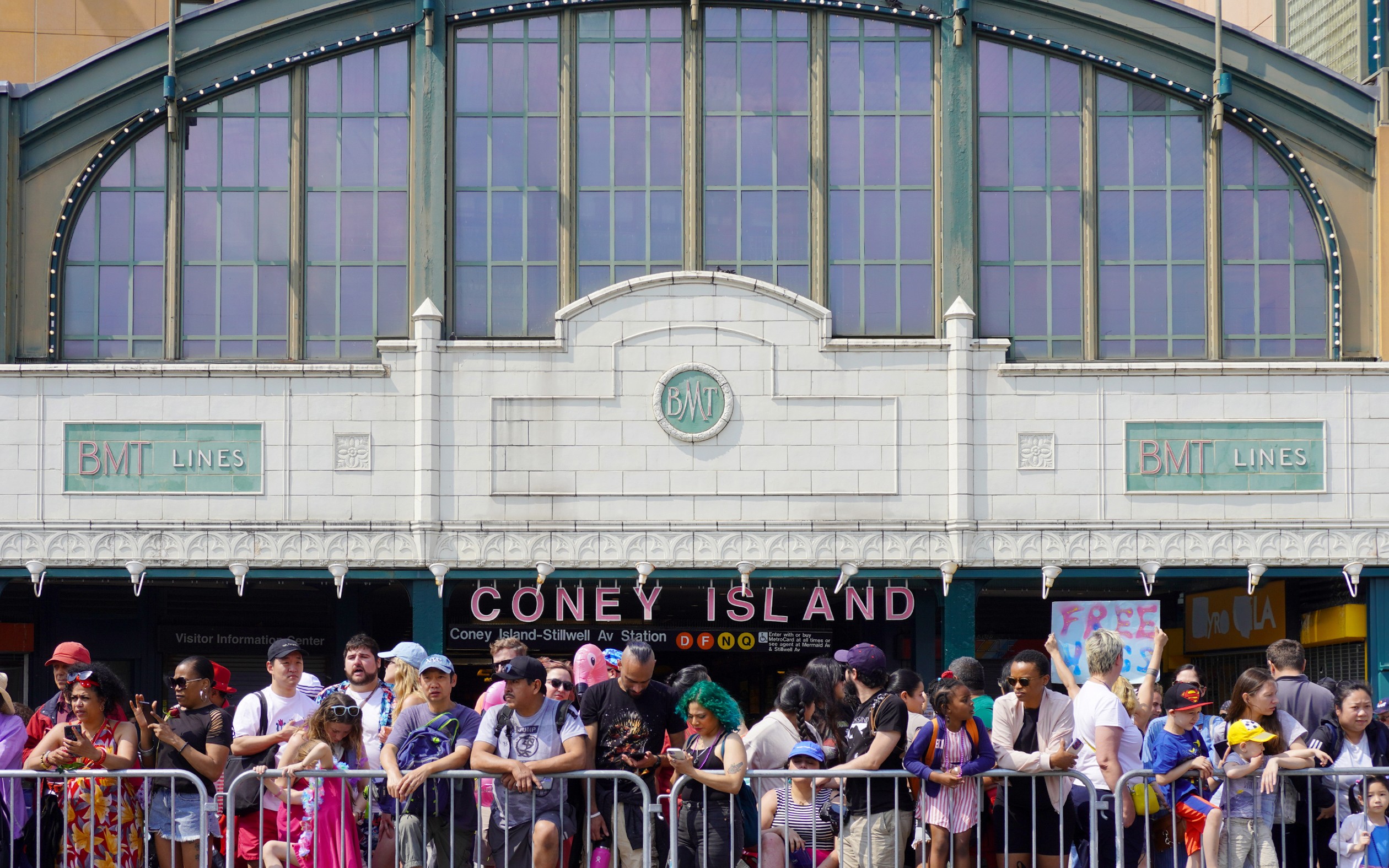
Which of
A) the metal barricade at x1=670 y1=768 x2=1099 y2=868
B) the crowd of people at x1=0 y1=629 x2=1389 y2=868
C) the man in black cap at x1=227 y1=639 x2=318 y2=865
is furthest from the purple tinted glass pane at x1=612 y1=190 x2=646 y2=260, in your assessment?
the metal barricade at x1=670 y1=768 x2=1099 y2=868

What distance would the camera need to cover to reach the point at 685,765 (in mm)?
10156

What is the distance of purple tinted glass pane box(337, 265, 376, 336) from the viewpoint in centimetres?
2123

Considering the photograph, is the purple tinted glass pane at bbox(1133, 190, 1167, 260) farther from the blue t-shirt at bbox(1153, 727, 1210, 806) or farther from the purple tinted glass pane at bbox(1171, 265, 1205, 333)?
the blue t-shirt at bbox(1153, 727, 1210, 806)

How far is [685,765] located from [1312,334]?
45.7 ft

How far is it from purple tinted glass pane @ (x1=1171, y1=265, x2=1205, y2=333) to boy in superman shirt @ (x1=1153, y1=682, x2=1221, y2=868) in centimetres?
1112

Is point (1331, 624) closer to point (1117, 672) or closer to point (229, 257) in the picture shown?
point (1117, 672)

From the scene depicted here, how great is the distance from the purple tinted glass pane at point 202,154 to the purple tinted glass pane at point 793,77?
6.98m

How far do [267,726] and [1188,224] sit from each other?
14.2 m

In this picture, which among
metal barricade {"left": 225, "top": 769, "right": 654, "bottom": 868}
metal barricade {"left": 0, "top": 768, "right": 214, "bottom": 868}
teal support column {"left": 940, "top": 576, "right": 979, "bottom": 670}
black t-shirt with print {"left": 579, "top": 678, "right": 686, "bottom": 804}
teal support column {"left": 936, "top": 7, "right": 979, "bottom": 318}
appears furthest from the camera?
teal support column {"left": 936, "top": 7, "right": 979, "bottom": 318}

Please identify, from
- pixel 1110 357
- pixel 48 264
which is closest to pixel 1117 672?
pixel 1110 357

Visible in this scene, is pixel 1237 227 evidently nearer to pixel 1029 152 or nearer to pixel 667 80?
pixel 1029 152

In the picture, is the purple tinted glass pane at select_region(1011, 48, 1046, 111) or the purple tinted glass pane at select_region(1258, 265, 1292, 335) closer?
the purple tinted glass pane at select_region(1258, 265, 1292, 335)

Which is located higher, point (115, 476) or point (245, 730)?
point (115, 476)

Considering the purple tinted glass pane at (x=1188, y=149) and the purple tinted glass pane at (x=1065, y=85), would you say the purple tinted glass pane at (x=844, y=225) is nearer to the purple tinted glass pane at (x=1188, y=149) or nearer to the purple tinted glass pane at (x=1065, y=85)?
the purple tinted glass pane at (x=1065, y=85)
